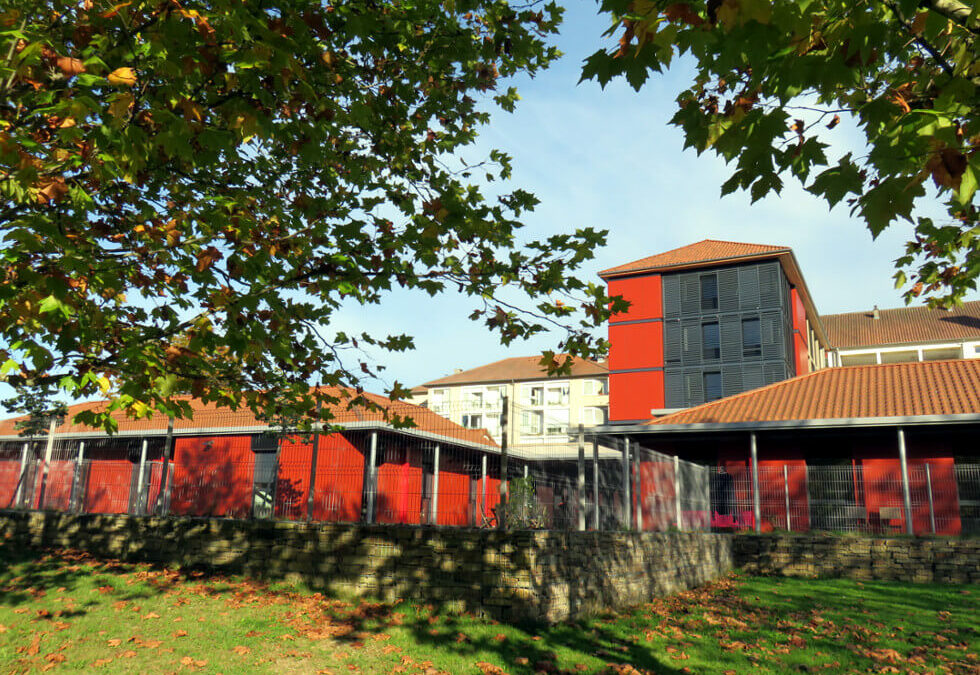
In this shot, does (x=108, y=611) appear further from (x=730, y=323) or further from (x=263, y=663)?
(x=730, y=323)

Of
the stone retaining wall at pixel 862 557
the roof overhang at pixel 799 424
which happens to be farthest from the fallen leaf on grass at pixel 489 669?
the stone retaining wall at pixel 862 557

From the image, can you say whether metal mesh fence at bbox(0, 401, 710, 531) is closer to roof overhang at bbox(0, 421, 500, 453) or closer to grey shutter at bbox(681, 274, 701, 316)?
roof overhang at bbox(0, 421, 500, 453)

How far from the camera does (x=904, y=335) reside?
53125mm

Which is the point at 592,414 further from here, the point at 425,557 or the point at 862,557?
the point at 425,557

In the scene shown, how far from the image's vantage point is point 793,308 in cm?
3853

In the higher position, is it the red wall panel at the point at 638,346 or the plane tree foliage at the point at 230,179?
the red wall panel at the point at 638,346

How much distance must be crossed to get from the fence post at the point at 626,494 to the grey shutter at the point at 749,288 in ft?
86.6

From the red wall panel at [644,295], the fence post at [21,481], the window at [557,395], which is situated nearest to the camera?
the fence post at [21,481]

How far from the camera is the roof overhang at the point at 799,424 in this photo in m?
18.7

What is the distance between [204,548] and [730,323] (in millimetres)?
30955

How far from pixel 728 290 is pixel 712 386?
5.29 meters

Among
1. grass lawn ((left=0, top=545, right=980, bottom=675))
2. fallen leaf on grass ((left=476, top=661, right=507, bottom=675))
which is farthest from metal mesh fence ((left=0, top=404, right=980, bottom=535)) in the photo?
fallen leaf on grass ((left=476, top=661, right=507, bottom=675))

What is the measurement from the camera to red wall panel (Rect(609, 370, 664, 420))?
123ft

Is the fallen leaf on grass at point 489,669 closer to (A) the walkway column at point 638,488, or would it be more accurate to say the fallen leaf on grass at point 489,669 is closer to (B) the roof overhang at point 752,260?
(A) the walkway column at point 638,488
